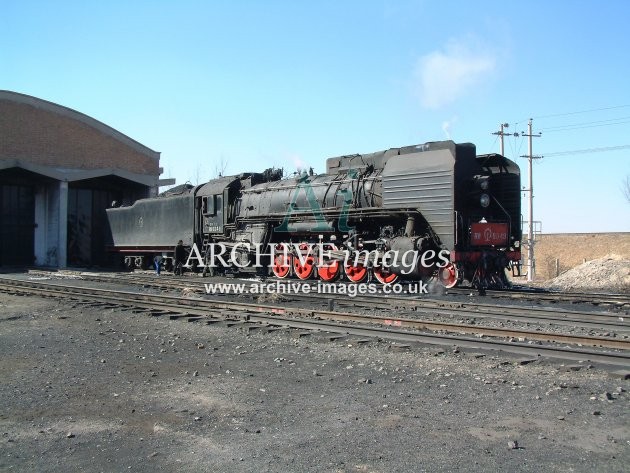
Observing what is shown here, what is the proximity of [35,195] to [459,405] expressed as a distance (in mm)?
33728

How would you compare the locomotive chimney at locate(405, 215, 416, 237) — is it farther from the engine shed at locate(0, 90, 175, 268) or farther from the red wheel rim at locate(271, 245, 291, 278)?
the engine shed at locate(0, 90, 175, 268)

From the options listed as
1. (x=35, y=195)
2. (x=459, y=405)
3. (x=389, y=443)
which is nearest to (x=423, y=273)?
(x=459, y=405)

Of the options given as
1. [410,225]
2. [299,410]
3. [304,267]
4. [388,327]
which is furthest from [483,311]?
[304,267]

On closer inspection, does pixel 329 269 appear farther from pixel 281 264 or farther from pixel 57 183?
pixel 57 183

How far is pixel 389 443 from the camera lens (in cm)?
456

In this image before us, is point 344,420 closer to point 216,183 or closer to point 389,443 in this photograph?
point 389,443

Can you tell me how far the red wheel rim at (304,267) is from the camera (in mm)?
17578

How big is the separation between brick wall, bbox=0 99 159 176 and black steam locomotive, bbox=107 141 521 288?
15.7 meters

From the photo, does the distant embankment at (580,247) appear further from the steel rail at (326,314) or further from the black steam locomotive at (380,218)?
the steel rail at (326,314)

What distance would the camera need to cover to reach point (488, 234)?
14.6m

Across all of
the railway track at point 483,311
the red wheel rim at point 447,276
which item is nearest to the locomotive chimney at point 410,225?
the red wheel rim at point 447,276

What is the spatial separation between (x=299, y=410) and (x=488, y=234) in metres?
10.4

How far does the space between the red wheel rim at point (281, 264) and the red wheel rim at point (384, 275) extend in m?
3.54

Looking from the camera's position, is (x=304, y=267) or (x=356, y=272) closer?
(x=356, y=272)
